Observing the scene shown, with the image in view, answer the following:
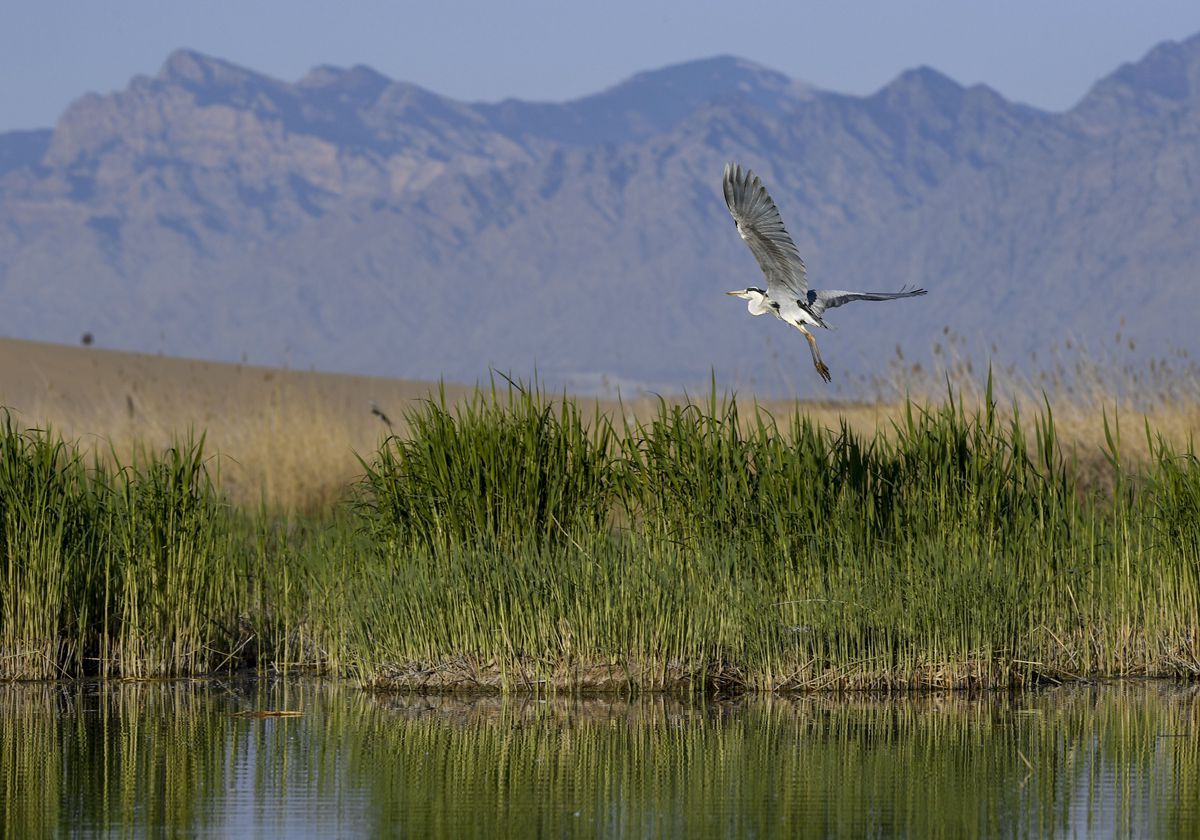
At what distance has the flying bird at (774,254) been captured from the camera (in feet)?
34.6

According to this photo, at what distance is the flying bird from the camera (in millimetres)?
10531

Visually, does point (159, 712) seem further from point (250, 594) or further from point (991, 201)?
point (991, 201)

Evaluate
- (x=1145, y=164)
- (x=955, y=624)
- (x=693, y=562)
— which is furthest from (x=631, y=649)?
(x=1145, y=164)

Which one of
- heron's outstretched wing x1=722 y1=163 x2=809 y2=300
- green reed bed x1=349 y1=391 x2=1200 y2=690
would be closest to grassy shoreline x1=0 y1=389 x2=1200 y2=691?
green reed bed x1=349 y1=391 x2=1200 y2=690

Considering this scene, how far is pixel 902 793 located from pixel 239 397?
4069 centimetres

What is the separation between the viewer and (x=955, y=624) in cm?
1020

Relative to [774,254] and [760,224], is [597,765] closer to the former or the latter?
[774,254]

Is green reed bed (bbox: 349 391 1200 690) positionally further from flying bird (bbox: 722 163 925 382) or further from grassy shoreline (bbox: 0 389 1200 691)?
flying bird (bbox: 722 163 925 382)

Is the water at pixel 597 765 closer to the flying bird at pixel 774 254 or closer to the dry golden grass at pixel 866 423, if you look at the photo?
the flying bird at pixel 774 254

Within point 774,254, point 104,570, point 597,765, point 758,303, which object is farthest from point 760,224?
point 104,570

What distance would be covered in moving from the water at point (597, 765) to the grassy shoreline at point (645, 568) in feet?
1.13

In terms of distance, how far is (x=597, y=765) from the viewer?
817 cm

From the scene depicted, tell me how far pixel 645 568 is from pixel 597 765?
209 cm

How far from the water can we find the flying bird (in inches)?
84.4
